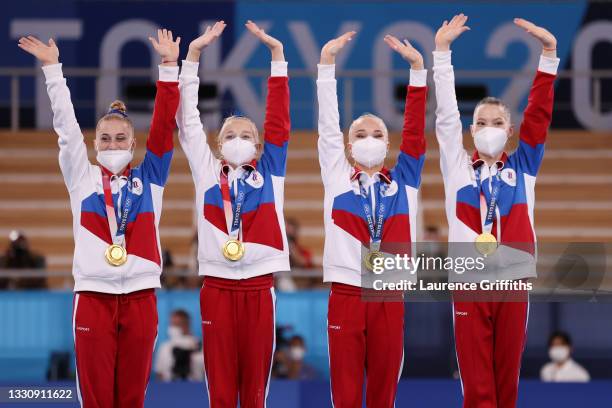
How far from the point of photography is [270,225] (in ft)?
21.4

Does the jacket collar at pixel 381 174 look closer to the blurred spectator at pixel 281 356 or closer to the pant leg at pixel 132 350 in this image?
the pant leg at pixel 132 350

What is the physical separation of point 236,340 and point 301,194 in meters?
6.79

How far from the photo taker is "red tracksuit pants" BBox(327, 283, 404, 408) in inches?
251

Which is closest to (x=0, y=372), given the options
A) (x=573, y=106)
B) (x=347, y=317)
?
(x=347, y=317)

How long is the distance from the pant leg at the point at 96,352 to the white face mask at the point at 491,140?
6.66 feet

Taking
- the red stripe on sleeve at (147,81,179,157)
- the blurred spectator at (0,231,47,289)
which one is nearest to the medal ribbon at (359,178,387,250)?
the red stripe on sleeve at (147,81,179,157)

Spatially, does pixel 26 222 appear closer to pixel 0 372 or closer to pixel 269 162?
pixel 0 372

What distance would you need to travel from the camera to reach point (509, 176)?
6559 millimetres

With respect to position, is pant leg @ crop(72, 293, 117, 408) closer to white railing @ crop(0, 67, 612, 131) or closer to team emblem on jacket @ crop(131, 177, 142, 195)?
team emblem on jacket @ crop(131, 177, 142, 195)

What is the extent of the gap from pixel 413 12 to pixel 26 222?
16.0 ft

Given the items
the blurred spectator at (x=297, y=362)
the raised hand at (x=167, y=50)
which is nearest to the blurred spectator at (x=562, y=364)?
the blurred spectator at (x=297, y=362)

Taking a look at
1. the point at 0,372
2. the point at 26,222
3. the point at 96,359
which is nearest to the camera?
the point at 96,359

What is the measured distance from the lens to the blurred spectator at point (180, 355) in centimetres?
875

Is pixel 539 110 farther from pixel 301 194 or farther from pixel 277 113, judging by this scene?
pixel 301 194
